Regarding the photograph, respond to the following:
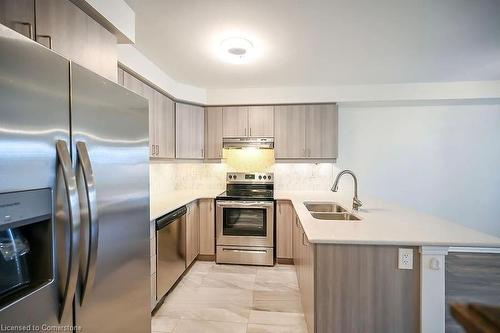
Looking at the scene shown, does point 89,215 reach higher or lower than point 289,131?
lower

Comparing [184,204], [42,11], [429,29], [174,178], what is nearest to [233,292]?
[184,204]

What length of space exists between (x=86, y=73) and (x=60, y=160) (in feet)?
1.25

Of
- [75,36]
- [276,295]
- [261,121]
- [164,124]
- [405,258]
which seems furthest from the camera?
[261,121]

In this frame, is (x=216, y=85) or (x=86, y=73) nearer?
(x=86, y=73)

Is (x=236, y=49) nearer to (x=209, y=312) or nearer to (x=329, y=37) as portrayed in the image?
(x=329, y=37)

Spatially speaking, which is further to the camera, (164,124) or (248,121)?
(248,121)

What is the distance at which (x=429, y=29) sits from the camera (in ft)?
6.50

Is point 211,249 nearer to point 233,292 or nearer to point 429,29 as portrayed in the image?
point 233,292

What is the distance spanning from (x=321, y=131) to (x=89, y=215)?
10.4ft

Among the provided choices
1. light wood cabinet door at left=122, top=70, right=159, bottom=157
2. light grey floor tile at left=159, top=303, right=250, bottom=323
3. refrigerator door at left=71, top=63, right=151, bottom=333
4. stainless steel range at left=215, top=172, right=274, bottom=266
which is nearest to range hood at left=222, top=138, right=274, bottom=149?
stainless steel range at left=215, top=172, right=274, bottom=266

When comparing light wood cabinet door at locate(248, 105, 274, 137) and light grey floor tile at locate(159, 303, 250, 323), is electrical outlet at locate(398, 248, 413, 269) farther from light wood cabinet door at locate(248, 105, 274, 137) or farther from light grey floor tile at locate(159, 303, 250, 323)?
light wood cabinet door at locate(248, 105, 274, 137)

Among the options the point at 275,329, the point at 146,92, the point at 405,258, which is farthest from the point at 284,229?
the point at 146,92

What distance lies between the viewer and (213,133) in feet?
12.0

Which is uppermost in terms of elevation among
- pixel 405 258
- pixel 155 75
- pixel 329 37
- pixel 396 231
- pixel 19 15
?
pixel 329 37
